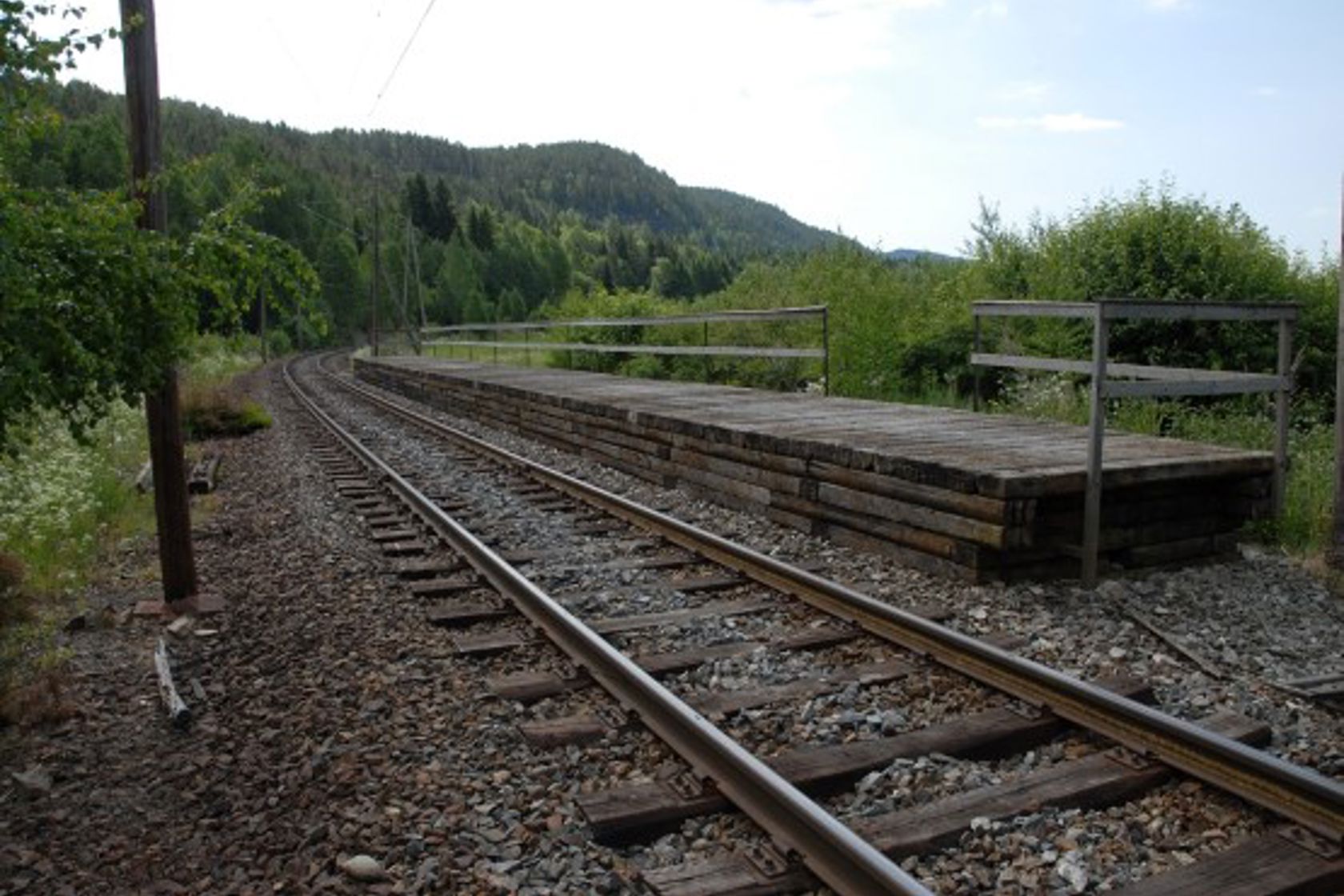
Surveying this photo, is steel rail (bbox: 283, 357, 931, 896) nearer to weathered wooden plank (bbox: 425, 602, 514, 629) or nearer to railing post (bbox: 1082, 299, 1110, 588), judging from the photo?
weathered wooden plank (bbox: 425, 602, 514, 629)

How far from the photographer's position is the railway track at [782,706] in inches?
108

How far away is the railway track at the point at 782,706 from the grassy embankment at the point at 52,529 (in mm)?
1797

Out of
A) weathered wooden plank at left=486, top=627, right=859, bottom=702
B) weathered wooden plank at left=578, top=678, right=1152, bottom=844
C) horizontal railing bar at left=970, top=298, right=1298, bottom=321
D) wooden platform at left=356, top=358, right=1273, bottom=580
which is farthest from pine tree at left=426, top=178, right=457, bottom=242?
weathered wooden plank at left=578, top=678, right=1152, bottom=844

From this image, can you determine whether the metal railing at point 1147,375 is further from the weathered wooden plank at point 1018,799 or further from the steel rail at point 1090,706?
the weathered wooden plank at point 1018,799

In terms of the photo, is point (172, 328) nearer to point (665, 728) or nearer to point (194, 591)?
point (194, 591)

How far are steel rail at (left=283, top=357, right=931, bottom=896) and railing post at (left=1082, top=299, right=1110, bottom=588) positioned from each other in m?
2.54

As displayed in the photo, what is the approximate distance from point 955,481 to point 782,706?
2.02 meters

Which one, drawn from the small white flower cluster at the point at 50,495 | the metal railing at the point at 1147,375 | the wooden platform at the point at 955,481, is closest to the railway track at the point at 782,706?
the wooden platform at the point at 955,481

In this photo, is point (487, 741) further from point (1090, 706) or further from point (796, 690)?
point (1090, 706)

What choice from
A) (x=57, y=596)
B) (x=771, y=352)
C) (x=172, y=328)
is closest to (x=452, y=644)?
(x=172, y=328)

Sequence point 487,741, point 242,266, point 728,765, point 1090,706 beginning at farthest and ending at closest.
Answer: point 242,266 → point 487,741 → point 1090,706 → point 728,765

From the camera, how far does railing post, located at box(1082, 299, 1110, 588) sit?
5199mm

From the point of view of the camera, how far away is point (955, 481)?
5.42m

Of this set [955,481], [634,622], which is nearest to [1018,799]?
[634,622]
